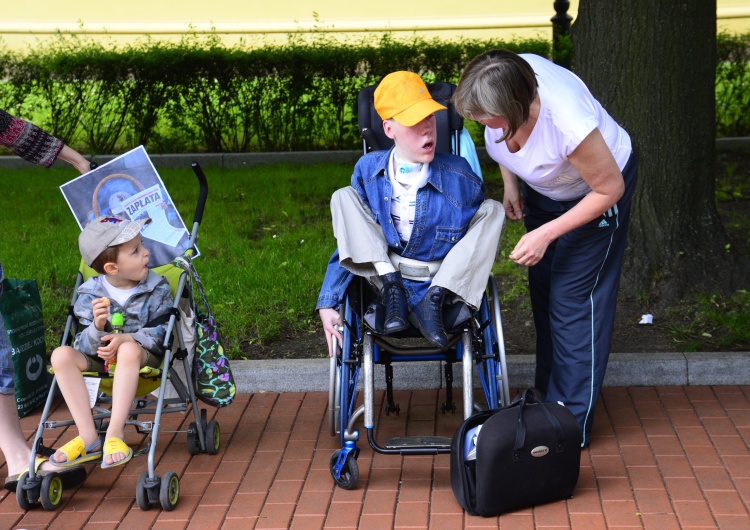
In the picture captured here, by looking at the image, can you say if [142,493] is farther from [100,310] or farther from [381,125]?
[381,125]

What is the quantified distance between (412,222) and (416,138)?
1.29ft

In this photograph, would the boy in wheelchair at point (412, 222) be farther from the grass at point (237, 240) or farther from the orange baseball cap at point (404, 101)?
the grass at point (237, 240)

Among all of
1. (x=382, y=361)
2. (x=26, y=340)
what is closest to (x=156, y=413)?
(x=382, y=361)

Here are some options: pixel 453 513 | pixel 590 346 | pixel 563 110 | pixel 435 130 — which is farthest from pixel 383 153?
pixel 453 513

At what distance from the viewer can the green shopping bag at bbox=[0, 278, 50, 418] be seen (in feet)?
17.3

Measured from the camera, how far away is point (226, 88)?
10398mm

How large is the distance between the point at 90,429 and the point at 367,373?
4.13 ft

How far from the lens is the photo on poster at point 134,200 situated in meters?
5.01

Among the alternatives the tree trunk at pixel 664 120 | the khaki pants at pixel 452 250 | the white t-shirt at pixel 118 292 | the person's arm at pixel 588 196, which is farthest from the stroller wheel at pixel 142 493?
the tree trunk at pixel 664 120

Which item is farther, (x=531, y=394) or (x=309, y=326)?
(x=309, y=326)

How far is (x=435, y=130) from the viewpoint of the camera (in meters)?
4.88

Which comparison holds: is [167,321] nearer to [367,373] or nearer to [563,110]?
[367,373]

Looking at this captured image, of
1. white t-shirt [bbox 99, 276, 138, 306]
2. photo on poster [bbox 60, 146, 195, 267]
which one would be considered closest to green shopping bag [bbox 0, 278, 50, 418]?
photo on poster [bbox 60, 146, 195, 267]

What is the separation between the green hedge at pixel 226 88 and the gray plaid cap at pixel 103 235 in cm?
582
